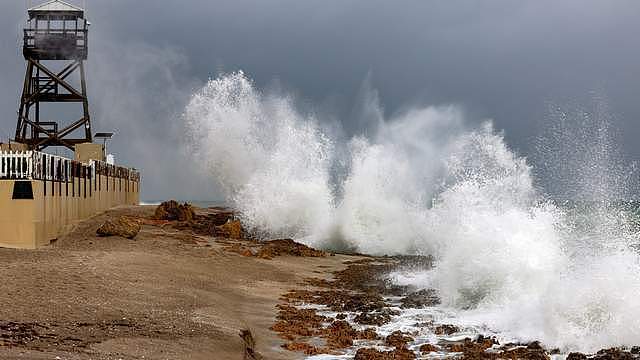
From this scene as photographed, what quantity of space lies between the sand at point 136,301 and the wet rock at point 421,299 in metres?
2.62

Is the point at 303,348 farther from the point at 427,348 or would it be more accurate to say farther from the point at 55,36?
the point at 55,36

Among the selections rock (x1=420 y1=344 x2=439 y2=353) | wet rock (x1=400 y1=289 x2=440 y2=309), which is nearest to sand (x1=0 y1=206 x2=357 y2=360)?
rock (x1=420 y1=344 x2=439 y2=353)

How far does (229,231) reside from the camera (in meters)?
22.7

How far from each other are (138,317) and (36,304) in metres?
1.31

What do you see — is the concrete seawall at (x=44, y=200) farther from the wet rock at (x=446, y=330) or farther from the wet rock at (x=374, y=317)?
the wet rock at (x=446, y=330)

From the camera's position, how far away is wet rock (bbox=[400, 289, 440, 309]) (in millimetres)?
12702

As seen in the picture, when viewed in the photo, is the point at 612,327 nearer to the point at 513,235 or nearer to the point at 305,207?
the point at 513,235

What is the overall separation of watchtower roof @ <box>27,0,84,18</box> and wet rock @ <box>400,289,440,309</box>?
2410 centimetres

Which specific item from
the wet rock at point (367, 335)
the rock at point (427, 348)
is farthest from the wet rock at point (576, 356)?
the wet rock at point (367, 335)

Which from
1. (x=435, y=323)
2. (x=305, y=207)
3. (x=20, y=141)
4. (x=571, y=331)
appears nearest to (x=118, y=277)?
(x=435, y=323)

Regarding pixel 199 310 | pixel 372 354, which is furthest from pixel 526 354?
pixel 199 310

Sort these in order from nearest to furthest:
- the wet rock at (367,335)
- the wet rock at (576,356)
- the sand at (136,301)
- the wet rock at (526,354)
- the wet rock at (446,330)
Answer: the sand at (136,301), the wet rock at (576,356), the wet rock at (526,354), the wet rock at (367,335), the wet rock at (446,330)

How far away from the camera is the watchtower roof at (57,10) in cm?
3111

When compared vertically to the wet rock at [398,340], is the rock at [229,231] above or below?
above
